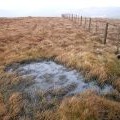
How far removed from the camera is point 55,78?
12250 millimetres

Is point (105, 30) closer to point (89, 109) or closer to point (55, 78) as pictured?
point (55, 78)

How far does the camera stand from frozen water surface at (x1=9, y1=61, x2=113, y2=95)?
10.9m

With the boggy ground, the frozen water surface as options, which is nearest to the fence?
the boggy ground

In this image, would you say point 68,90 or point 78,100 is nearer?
point 78,100

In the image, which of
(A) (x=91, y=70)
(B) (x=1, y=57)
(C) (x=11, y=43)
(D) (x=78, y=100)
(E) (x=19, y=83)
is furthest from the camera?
(C) (x=11, y=43)

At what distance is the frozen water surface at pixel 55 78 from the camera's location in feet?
35.9

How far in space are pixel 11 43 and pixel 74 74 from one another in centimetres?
969

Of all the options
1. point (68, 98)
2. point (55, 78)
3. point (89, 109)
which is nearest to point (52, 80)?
point (55, 78)

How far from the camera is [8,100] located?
998cm

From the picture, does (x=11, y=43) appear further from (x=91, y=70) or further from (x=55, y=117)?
(x=55, y=117)

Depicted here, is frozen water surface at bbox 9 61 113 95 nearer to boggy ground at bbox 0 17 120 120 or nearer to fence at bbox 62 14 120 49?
boggy ground at bbox 0 17 120 120

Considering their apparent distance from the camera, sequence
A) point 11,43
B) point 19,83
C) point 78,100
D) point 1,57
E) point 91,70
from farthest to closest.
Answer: point 11,43, point 1,57, point 91,70, point 19,83, point 78,100

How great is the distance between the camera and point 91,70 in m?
12.5

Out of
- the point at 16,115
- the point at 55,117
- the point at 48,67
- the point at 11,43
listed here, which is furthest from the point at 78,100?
the point at 11,43
